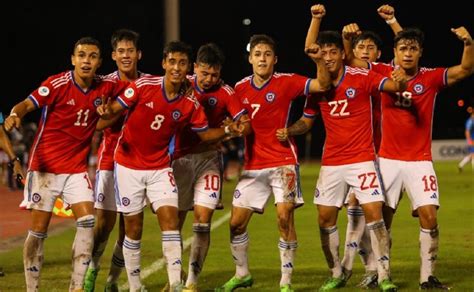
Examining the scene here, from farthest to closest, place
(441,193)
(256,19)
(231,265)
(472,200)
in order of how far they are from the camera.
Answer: (256,19) < (441,193) < (472,200) < (231,265)

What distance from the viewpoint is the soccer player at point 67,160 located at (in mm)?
9789

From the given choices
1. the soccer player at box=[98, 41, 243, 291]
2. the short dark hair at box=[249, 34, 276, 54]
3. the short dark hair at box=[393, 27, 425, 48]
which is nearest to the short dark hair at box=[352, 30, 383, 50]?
the short dark hair at box=[393, 27, 425, 48]

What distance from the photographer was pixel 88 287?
10586mm

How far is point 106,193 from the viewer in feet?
35.1

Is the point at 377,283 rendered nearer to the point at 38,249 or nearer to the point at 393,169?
the point at 393,169

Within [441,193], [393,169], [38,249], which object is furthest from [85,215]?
[441,193]

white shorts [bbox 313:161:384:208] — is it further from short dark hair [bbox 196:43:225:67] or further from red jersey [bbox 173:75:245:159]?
short dark hair [bbox 196:43:225:67]

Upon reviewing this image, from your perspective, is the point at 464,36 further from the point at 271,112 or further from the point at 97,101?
the point at 97,101

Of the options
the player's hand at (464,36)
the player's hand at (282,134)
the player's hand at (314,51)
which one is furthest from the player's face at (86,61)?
the player's hand at (464,36)

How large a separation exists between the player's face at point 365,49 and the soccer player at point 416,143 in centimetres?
89

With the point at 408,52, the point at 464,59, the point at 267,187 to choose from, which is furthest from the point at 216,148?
the point at 464,59

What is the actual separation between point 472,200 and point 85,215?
15108 millimetres

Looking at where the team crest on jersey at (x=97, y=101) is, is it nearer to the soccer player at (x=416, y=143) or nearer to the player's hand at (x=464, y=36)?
the soccer player at (x=416, y=143)

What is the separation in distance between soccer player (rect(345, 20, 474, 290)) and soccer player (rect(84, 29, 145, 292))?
2708 millimetres
